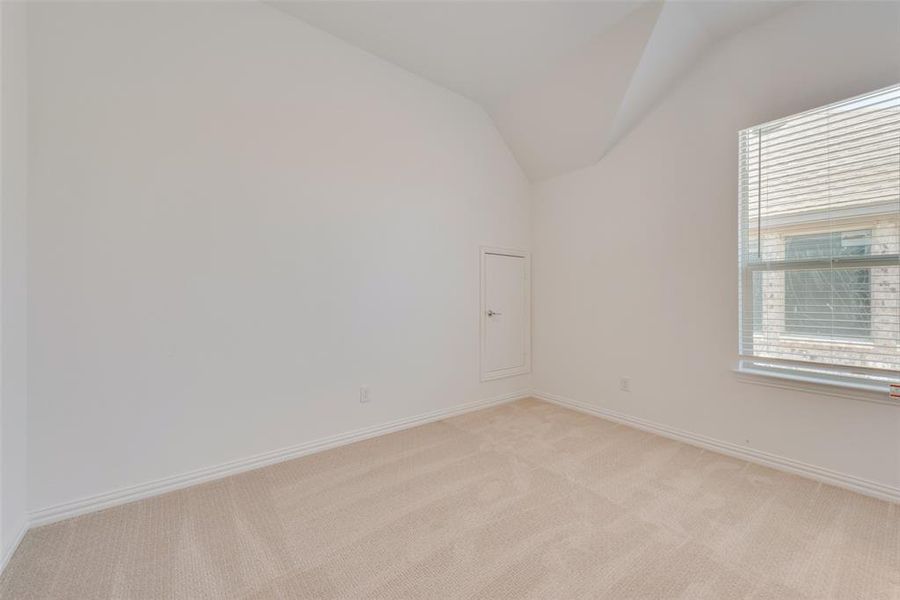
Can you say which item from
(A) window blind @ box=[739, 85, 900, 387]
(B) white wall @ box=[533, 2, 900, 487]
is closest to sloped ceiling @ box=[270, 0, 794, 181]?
(B) white wall @ box=[533, 2, 900, 487]

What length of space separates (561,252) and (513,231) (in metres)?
0.54

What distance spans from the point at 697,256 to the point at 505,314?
1.69 metres

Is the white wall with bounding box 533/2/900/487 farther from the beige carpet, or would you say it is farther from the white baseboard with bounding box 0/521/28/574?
the white baseboard with bounding box 0/521/28/574

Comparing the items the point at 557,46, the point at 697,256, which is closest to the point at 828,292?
the point at 697,256

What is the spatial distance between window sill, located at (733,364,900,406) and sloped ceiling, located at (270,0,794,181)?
2.06 m

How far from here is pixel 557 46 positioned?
262cm

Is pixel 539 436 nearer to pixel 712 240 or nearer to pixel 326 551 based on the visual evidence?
pixel 326 551

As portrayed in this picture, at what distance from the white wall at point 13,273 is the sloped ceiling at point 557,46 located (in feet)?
4.48

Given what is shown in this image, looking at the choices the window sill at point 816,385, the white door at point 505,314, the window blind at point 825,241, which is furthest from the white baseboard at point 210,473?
the window blind at point 825,241

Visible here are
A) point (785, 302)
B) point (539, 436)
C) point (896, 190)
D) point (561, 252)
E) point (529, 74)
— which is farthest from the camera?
point (561, 252)

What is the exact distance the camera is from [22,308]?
164cm

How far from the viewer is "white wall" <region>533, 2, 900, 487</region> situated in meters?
1.99

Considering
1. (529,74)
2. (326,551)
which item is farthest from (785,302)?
(326,551)

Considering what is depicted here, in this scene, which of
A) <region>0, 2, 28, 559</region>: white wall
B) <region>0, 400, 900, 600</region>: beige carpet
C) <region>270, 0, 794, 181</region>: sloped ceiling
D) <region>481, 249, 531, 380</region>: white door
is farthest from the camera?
<region>481, 249, 531, 380</region>: white door
